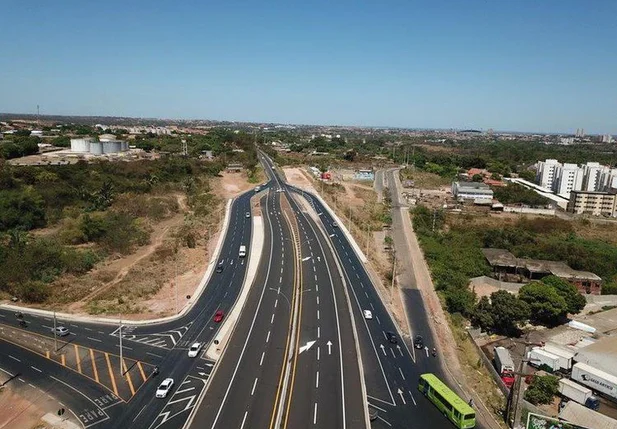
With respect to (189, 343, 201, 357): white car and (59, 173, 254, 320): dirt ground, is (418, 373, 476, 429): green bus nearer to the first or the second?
(189, 343, 201, 357): white car

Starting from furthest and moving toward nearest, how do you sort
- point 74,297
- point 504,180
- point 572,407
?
point 504,180
point 74,297
point 572,407

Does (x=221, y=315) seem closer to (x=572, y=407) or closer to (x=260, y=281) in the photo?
(x=260, y=281)

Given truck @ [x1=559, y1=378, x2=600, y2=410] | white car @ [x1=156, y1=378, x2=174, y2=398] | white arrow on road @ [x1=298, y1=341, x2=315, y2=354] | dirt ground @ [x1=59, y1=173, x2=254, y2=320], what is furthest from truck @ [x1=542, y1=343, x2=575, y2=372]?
dirt ground @ [x1=59, y1=173, x2=254, y2=320]

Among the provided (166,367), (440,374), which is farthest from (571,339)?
(166,367)

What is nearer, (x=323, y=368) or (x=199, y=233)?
(x=323, y=368)

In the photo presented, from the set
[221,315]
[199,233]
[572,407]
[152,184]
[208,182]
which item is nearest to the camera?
[572,407]

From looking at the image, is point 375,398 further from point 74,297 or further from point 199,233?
point 199,233

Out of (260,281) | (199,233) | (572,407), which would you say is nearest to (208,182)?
(199,233)

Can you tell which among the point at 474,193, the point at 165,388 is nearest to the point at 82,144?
the point at 474,193
